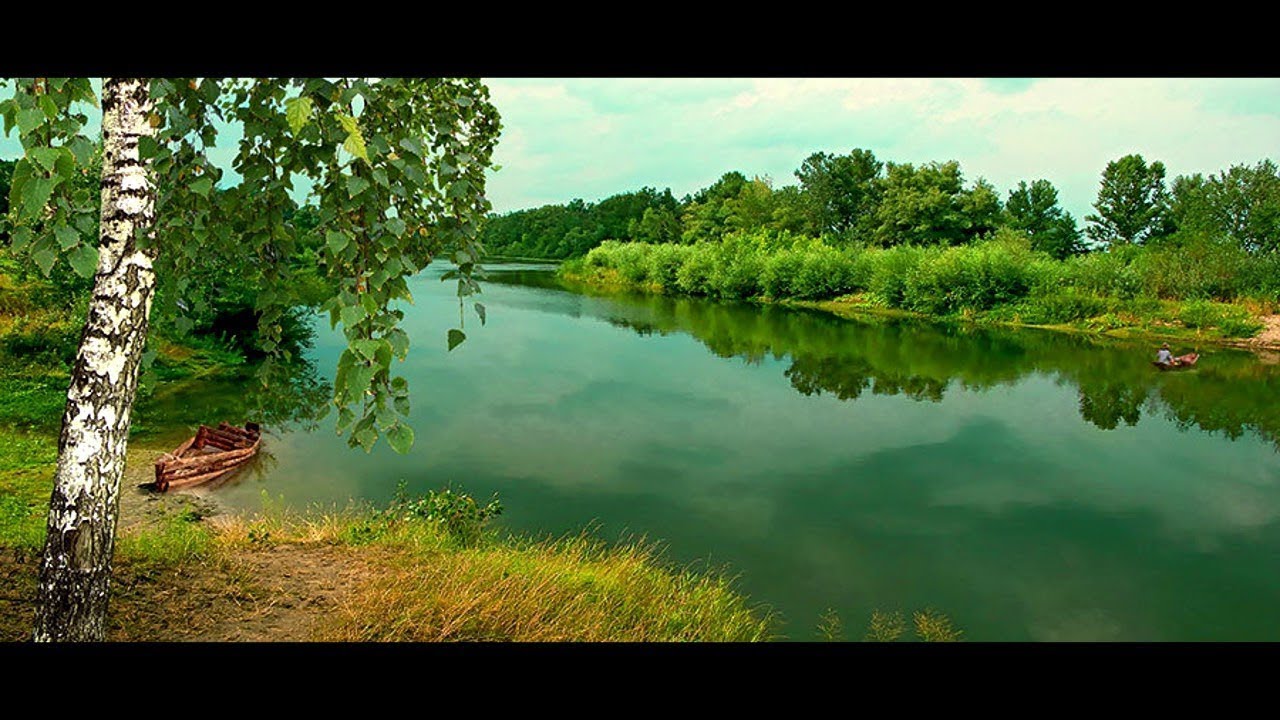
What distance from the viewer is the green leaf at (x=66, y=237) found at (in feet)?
5.49

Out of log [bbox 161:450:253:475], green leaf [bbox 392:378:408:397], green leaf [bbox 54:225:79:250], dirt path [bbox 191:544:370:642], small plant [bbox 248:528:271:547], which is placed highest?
green leaf [bbox 54:225:79:250]

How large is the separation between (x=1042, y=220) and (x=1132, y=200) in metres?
4.10

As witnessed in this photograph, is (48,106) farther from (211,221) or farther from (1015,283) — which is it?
(1015,283)

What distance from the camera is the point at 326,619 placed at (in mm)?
3268

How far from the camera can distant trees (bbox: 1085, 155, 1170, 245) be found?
3269 cm

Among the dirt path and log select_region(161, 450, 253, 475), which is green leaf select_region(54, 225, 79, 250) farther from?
log select_region(161, 450, 253, 475)

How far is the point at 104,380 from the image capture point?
89.0 inches

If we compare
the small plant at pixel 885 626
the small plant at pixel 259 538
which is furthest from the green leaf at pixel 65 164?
the small plant at pixel 885 626

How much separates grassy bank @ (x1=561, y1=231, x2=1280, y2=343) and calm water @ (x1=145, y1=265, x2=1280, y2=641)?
2378mm

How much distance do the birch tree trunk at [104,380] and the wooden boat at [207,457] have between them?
20.7 feet

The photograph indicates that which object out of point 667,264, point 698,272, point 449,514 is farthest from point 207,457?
point 667,264

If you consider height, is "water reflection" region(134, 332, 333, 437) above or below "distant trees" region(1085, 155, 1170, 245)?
below

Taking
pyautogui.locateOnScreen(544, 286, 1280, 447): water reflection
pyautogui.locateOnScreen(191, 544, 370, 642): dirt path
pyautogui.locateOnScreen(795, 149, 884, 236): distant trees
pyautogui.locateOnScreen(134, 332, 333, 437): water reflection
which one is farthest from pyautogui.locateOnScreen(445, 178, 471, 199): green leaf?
pyautogui.locateOnScreen(795, 149, 884, 236): distant trees
